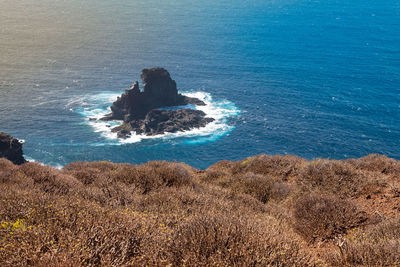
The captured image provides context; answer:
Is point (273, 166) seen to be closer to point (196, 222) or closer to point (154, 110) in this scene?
point (196, 222)

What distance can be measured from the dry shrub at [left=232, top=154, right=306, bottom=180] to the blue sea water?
46.2 metres

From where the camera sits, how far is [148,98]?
9719 cm

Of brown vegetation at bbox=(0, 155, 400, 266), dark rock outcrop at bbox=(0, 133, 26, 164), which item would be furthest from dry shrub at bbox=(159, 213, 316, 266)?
dark rock outcrop at bbox=(0, 133, 26, 164)

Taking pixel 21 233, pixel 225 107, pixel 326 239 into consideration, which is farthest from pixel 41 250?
pixel 225 107

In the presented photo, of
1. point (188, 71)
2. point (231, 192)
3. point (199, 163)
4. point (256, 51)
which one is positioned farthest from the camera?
point (256, 51)

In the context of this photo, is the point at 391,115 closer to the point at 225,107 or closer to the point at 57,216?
the point at 225,107

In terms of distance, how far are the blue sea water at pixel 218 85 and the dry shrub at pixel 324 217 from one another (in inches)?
2180

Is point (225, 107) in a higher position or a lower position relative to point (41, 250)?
lower

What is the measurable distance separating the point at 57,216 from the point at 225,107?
92422 millimetres

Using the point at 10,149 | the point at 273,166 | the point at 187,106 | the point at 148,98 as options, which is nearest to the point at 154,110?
the point at 148,98

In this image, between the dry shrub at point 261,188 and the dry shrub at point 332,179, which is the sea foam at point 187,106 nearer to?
the dry shrub at point 332,179

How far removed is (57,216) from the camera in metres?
7.53

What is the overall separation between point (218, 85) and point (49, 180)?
103m

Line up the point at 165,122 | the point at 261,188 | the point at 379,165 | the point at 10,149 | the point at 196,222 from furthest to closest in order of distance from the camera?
the point at 165,122
the point at 10,149
the point at 379,165
the point at 261,188
the point at 196,222
